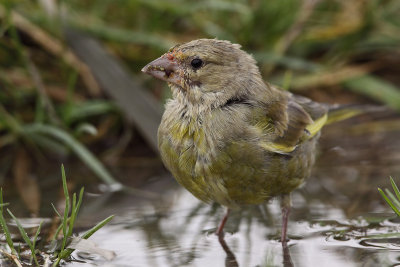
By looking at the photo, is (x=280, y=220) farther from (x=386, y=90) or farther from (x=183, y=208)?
(x=386, y=90)

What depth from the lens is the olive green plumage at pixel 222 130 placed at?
3.50m

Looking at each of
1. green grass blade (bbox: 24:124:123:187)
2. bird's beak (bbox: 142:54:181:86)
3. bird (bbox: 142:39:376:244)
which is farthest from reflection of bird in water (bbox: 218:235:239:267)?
green grass blade (bbox: 24:124:123:187)

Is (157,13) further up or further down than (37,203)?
further up

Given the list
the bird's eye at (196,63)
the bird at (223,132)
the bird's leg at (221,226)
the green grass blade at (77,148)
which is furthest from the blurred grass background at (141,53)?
the bird's eye at (196,63)

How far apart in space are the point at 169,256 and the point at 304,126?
1205 millimetres

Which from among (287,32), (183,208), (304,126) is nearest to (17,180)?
(183,208)

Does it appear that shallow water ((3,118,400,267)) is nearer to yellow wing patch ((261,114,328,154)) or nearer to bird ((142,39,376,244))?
bird ((142,39,376,244))

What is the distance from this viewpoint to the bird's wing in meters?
3.74

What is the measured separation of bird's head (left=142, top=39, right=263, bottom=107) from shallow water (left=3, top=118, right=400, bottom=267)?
759 millimetres

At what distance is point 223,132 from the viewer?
11.5 ft

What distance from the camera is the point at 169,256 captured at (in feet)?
11.5

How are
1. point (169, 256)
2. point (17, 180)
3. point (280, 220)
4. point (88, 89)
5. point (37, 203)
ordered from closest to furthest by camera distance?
point (169, 256) → point (280, 220) → point (37, 203) → point (17, 180) → point (88, 89)

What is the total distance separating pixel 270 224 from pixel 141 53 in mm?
2172

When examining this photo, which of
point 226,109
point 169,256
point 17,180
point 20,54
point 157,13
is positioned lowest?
point 169,256
